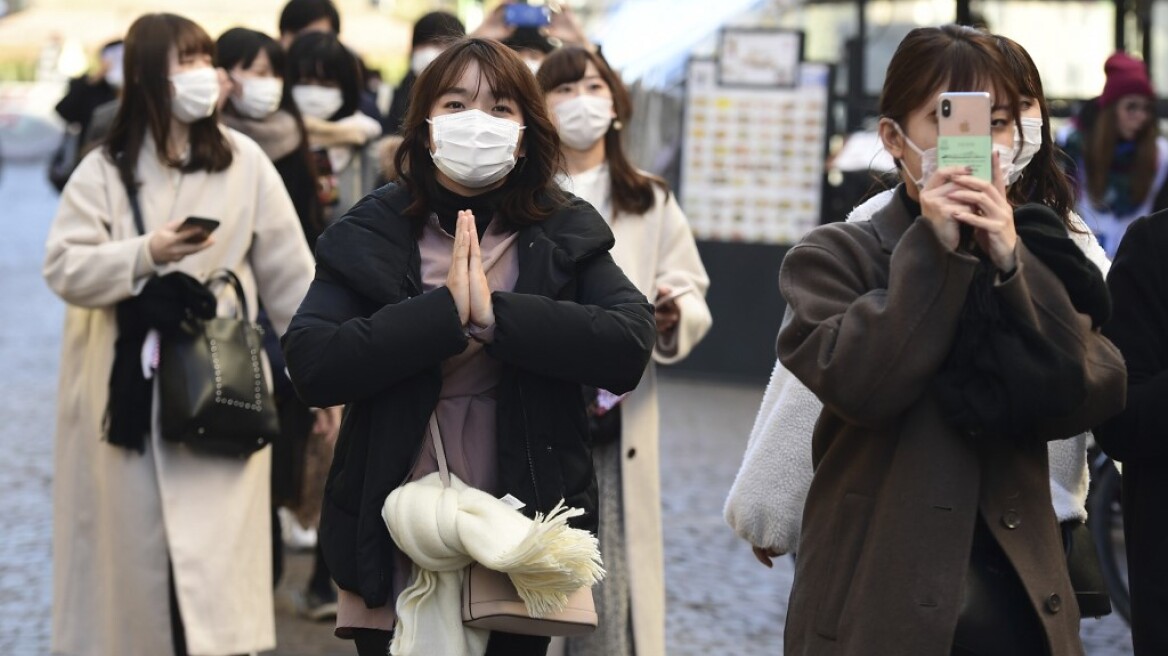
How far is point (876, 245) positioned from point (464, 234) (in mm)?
719

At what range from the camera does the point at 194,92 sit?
17.3 feet

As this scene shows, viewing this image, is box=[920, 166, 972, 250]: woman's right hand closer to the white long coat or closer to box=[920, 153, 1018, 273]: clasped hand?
box=[920, 153, 1018, 273]: clasped hand

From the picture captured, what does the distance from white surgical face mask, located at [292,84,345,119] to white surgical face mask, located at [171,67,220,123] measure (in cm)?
162

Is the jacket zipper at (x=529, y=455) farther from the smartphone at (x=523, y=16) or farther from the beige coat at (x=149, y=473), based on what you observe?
the smartphone at (x=523, y=16)

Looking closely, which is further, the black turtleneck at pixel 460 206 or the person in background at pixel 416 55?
the person in background at pixel 416 55

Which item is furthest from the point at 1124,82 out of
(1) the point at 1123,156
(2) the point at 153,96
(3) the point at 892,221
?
(3) the point at 892,221

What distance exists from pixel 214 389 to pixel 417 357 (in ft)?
6.49

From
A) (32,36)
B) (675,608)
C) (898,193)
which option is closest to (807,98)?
(675,608)

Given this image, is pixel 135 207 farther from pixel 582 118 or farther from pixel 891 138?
pixel 891 138

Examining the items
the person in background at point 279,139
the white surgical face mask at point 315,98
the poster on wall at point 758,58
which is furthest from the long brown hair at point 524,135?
the poster on wall at point 758,58

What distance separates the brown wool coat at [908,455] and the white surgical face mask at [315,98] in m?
3.93

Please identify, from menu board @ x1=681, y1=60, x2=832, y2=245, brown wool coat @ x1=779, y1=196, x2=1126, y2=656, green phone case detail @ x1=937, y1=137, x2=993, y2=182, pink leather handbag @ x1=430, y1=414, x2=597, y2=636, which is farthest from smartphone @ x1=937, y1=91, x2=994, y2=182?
menu board @ x1=681, y1=60, x2=832, y2=245

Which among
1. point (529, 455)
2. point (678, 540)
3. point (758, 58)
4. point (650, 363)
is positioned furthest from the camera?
point (758, 58)

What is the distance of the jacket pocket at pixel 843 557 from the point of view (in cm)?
323
